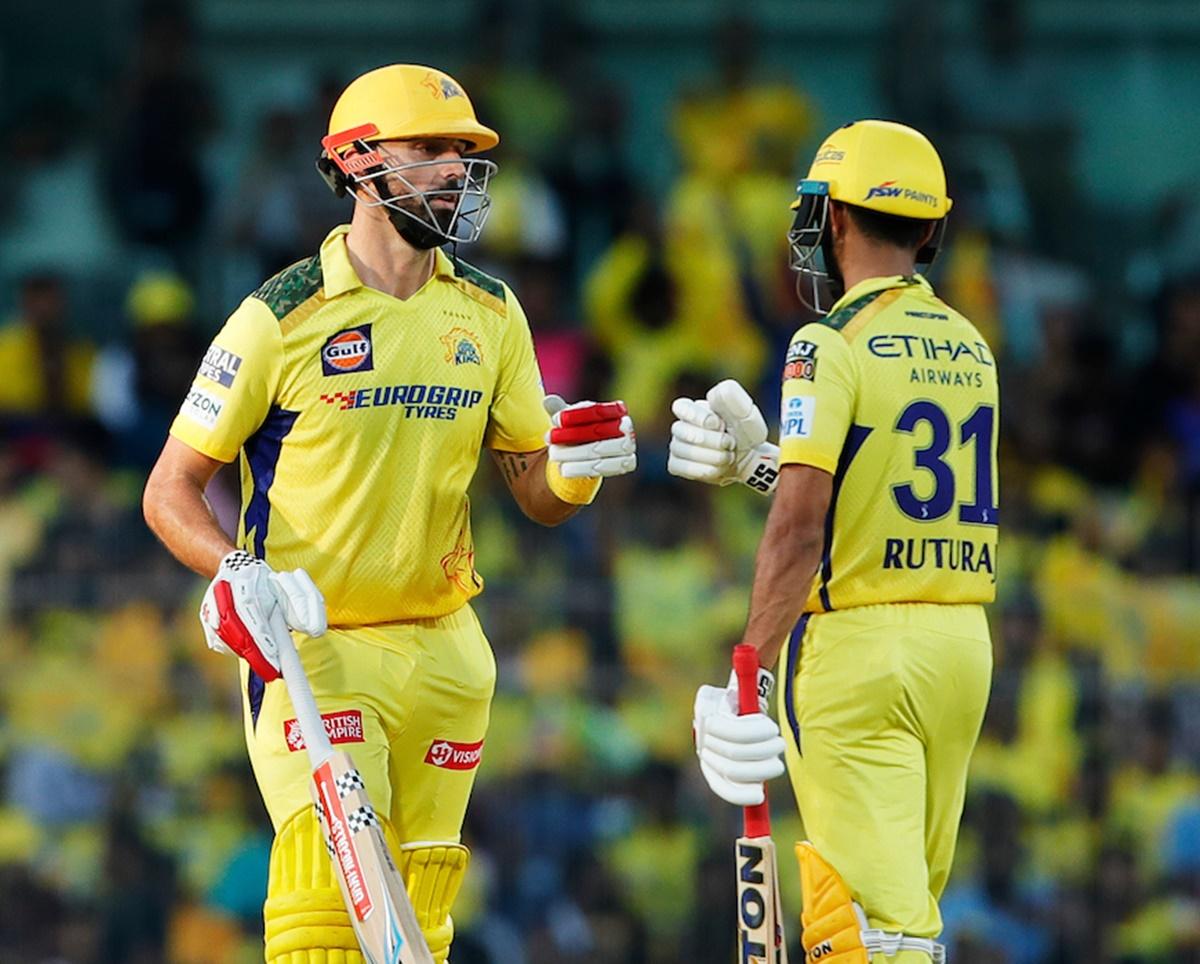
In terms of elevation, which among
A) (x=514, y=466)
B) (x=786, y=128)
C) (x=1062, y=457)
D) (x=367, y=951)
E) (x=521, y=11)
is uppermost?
(x=521, y=11)

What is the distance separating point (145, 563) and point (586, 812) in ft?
7.20

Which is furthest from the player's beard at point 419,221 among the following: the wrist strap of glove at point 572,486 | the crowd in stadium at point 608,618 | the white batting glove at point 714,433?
the crowd in stadium at point 608,618

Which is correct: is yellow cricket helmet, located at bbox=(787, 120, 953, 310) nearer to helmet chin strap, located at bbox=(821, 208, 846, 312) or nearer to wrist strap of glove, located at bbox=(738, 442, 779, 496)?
helmet chin strap, located at bbox=(821, 208, 846, 312)

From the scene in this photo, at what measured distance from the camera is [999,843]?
388 inches

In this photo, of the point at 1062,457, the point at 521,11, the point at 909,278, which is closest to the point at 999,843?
the point at 1062,457

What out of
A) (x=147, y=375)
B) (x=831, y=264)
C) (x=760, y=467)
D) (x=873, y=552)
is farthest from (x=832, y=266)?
(x=147, y=375)

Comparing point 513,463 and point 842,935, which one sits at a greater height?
point 513,463

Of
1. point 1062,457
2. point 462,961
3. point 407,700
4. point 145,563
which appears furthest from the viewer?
point 1062,457

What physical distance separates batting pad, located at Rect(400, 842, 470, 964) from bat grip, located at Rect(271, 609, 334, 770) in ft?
1.59

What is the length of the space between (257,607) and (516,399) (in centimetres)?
110

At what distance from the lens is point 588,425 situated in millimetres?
5992

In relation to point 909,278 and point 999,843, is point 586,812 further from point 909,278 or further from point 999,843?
point 909,278

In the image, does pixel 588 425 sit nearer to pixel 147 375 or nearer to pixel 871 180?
pixel 871 180

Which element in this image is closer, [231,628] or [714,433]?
[231,628]
